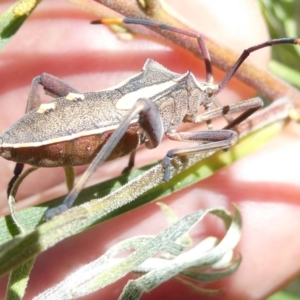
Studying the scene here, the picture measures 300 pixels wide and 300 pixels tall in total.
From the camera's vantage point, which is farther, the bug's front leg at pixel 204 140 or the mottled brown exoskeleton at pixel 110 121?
the bug's front leg at pixel 204 140

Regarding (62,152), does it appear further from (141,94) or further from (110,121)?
(141,94)

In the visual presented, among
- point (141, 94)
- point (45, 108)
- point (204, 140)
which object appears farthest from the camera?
point (204, 140)

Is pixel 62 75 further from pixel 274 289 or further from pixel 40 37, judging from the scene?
pixel 274 289

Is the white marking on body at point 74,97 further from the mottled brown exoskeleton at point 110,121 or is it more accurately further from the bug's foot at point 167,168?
the bug's foot at point 167,168

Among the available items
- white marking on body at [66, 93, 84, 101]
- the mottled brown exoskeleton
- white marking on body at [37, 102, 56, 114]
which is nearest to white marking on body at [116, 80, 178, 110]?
the mottled brown exoskeleton

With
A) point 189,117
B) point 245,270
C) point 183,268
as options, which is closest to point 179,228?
point 183,268

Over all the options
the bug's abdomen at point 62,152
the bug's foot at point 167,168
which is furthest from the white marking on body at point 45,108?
the bug's foot at point 167,168

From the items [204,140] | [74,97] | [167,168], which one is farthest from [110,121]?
[204,140]
